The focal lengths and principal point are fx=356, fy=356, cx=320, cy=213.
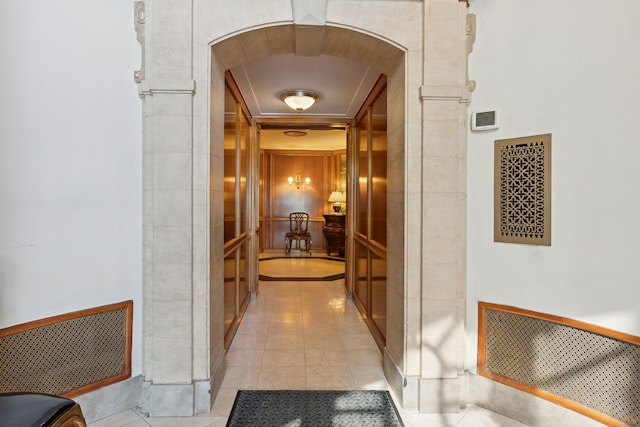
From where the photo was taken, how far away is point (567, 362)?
2062 mm

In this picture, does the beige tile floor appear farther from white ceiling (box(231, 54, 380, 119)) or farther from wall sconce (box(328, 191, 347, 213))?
wall sconce (box(328, 191, 347, 213))

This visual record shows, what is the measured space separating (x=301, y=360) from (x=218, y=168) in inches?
70.6

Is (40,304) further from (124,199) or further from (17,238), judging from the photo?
(124,199)

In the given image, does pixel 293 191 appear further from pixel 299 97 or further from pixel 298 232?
pixel 299 97

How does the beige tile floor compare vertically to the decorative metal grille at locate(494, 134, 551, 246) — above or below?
below

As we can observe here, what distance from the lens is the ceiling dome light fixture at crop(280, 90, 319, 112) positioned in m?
3.92

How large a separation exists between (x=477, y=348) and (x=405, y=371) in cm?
53

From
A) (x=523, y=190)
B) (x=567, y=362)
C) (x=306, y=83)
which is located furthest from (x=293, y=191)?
(x=567, y=362)

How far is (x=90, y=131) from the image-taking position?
2164 millimetres

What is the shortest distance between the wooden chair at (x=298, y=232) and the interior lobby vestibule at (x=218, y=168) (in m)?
6.93

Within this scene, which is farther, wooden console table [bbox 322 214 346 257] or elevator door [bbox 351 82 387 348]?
wooden console table [bbox 322 214 346 257]

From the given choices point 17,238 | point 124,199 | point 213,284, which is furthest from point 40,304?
point 213,284

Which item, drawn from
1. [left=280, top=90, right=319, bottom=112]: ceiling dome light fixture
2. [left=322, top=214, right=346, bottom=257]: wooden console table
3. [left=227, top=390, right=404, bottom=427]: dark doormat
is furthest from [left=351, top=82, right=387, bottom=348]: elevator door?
[left=322, top=214, right=346, bottom=257]: wooden console table

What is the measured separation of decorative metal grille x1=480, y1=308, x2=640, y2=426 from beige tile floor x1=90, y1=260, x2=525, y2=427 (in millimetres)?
340
